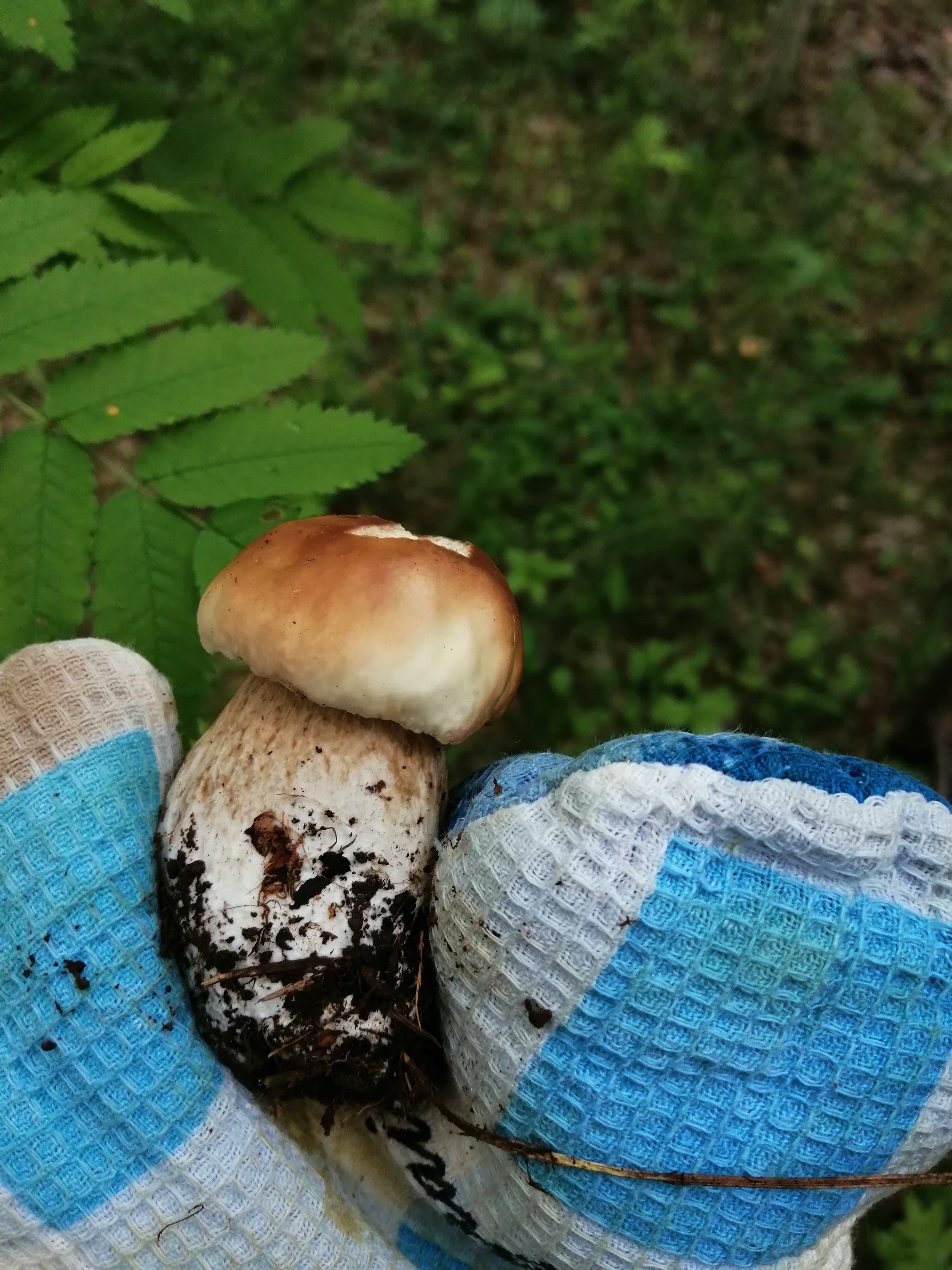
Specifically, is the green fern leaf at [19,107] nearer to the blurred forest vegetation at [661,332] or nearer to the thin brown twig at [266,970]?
the blurred forest vegetation at [661,332]

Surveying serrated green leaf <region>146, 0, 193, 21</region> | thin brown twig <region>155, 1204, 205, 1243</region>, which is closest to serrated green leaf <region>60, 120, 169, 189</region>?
serrated green leaf <region>146, 0, 193, 21</region>

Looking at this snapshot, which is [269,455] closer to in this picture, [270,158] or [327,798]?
[327,798]

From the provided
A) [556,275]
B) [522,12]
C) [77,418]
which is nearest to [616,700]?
[556,275]

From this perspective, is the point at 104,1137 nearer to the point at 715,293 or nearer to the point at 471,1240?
the point at 471,1240

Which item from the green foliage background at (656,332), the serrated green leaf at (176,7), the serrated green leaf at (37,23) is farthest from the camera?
the green foliage background at (656,332)

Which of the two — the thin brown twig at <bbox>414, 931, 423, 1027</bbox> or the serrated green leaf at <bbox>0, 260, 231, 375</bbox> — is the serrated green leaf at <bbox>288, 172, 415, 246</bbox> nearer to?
the serrated green leaf at <bbox>0, 260, 231, 375</bbox>

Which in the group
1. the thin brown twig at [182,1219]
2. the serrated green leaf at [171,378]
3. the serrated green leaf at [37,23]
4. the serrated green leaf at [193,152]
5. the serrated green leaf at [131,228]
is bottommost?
the thin brown twig at [182,1219]

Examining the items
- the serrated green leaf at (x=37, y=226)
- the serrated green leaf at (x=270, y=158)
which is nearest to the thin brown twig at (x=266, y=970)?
the serrated green leaf at (x=37, y=226)
